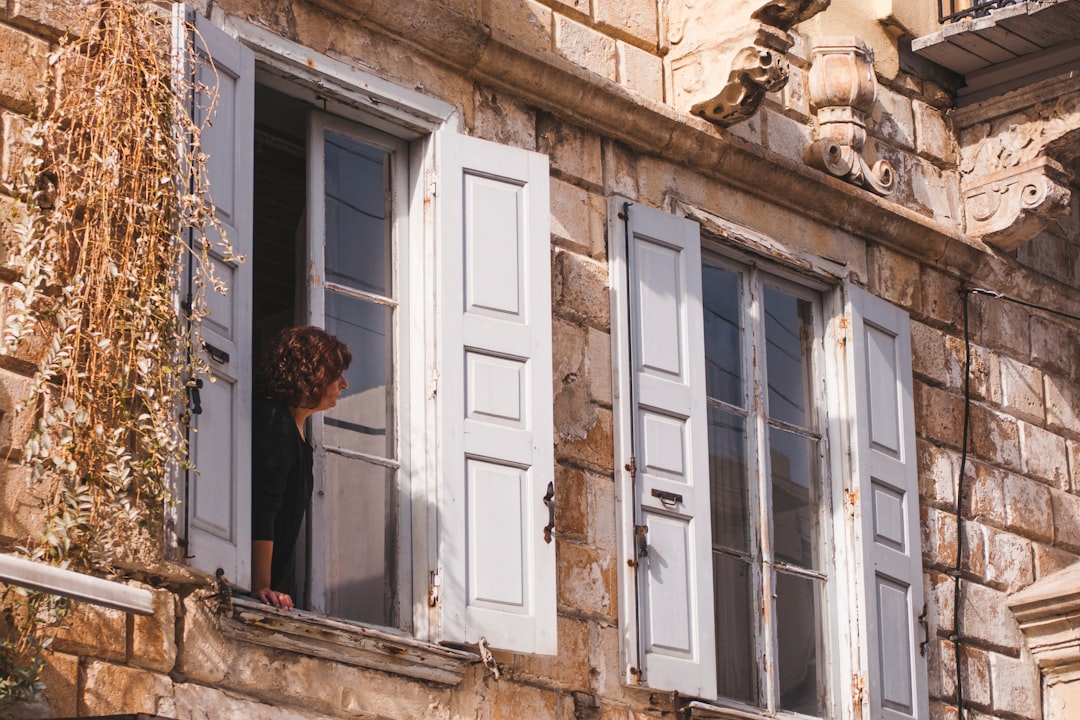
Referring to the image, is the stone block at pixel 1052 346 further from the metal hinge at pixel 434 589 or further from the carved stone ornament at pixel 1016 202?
the metal hinge at pixel 434 589

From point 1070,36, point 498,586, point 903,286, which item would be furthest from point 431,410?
point 1070,36

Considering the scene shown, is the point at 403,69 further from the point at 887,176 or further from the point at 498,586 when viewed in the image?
the point at 887,176

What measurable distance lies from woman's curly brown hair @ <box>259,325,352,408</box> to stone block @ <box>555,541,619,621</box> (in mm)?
1140

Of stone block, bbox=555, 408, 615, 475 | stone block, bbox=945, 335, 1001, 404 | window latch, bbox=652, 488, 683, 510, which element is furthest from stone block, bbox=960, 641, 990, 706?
stone block, bbox=555, 408, 615, 475

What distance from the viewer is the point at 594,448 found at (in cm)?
754

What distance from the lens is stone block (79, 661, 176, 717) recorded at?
5738mm

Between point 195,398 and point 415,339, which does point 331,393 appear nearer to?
point 195,398

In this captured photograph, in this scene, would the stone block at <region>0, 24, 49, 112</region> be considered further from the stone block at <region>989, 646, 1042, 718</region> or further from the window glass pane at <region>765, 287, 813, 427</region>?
the stone block at <region>989, 646, 1042, 718</region>

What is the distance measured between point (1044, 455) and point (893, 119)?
1545 mm

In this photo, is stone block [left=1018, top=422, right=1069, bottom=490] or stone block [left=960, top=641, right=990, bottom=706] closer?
stone block [left=960, top=641, right=990, bottom=706]

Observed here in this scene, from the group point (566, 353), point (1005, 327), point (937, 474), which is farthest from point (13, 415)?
point (1005, 327)

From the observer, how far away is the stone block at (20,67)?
602cm

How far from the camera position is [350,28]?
7227 mm

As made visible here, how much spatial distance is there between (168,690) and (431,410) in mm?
1453
